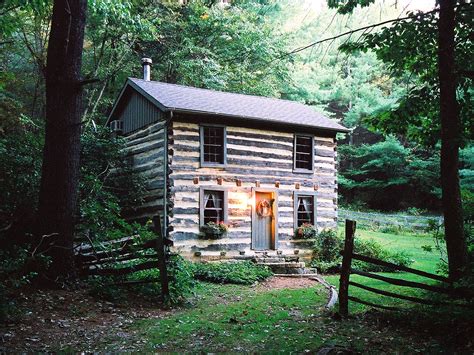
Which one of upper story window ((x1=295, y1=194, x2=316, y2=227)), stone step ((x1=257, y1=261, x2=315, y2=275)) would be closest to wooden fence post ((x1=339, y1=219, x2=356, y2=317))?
stone step ((x1=257, y1=261, x2=315, y2=275))

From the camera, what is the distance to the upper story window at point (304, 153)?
1798cm

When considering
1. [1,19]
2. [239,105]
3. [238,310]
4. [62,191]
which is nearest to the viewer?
[62,191]

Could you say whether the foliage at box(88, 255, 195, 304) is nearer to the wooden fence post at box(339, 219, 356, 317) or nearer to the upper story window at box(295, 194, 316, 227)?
the wooden fence post at box(339, 219, 356, 317)

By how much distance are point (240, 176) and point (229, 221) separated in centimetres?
179

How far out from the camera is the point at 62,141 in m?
8.22

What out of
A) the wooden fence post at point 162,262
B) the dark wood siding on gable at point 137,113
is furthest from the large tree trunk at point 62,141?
the dark wood siding on gable at point 137,113

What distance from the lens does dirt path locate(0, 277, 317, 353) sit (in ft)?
18.3

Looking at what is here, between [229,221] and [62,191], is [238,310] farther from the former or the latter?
[229,221]

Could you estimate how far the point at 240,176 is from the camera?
16250 mm

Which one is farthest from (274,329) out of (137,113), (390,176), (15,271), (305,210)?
(390,176)

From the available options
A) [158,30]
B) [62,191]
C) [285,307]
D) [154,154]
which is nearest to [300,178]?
[154,154]

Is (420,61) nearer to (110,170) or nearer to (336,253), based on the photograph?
(336,253)

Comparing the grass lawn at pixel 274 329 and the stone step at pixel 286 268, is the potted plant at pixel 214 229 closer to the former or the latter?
the stone step at pixel 286 268

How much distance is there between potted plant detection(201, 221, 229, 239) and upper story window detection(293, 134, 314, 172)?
459 cm
